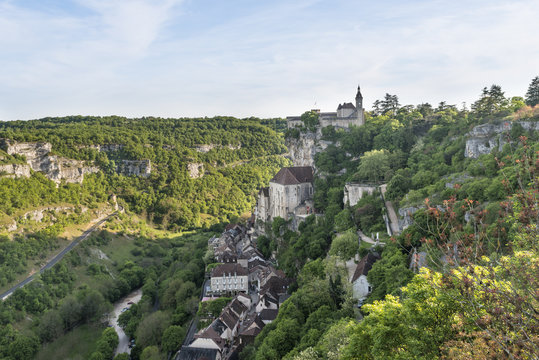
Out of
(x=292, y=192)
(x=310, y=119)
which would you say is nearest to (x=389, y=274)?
(x=292, y=192)

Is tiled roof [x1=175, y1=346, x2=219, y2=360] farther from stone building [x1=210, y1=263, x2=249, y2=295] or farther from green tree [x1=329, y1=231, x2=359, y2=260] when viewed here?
green tree [x1=329, y1=231, x2=359, y2=260]

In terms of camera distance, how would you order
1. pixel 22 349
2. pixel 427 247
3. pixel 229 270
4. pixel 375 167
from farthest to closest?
pixel 229 270, pixel 375 167, pixel 22 349, pixel 427 247

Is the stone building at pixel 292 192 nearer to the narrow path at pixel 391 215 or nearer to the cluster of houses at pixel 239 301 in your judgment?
the cluster of houses at pixel 239 301

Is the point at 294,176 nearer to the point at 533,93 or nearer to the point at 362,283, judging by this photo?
the point at 362,283

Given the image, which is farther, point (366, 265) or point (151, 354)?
A: point (151, 354)

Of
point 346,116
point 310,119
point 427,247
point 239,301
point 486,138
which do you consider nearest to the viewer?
point 427,247

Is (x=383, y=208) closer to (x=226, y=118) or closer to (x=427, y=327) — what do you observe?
(x=427, y=327)

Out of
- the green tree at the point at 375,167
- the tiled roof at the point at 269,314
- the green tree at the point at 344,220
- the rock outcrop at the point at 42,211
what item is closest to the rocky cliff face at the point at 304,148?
the green tree at the point at 375,167
